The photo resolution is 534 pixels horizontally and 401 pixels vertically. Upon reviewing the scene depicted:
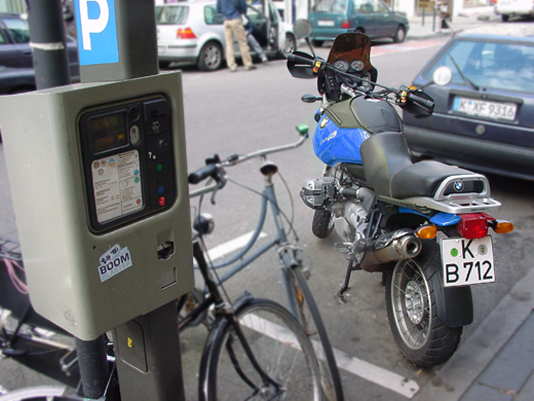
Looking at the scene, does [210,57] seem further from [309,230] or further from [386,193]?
[386,193]

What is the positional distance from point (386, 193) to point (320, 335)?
1191mm

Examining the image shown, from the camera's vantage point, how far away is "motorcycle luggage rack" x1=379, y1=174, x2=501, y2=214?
1.89 metres

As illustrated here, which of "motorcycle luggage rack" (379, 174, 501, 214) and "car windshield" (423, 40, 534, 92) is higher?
"car windshield" (423, 40, 534, 92)

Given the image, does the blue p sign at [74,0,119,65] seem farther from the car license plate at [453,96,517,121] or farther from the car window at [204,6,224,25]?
the car window at [204,6,224,25]

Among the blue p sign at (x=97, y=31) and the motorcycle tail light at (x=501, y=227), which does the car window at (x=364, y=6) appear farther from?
the blue p sign at (x=97, y=31)

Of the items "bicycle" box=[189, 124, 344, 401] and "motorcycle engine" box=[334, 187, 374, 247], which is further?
"bicycle" box=[189, 124, 344, 401]

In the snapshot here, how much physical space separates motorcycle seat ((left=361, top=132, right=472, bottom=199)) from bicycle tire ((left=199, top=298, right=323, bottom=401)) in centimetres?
95

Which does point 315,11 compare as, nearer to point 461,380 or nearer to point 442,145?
point 442,145

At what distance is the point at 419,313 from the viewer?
2863 millimetres

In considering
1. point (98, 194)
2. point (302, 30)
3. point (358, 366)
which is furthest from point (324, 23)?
point (358, 366)

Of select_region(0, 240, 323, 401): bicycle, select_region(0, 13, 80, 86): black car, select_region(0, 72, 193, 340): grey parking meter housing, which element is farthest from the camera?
select_region(0, 13, 80, 86): black car

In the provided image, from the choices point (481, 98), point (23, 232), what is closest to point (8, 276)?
point (23, 232)

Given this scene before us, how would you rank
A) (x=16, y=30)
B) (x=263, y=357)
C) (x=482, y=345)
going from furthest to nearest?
(x=16, y=30) < (x=482, y=345) < (x=263, y=357)

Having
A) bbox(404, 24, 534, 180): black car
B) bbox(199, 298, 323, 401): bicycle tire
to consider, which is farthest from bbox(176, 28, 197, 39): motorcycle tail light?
bbox(199, 298, 323, 401): bicycle tire
